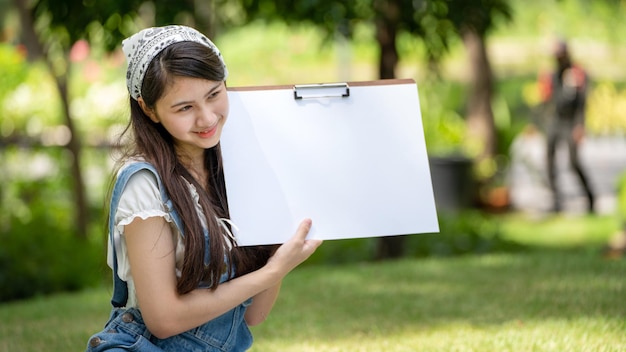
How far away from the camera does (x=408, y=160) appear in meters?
2.70

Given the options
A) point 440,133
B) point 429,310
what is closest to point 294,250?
point 429,310

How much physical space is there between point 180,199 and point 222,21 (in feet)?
20.6

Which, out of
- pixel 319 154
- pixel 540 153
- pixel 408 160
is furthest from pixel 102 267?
pixel 540 153

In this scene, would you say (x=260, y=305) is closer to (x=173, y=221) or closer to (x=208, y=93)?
(x=173, y=221)

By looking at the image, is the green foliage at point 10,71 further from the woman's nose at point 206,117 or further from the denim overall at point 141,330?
the woman's nose at point 206,117

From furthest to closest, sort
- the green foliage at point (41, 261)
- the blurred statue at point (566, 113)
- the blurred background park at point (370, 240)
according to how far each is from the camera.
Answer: the blurred statue at point (566, 113), the green foliage at point (41, 261), the blurred background park at point (370, 240)

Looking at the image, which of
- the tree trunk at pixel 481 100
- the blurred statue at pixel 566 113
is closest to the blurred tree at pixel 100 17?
the blurred statue at pixel 566 113

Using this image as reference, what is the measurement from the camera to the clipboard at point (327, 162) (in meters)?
2.61

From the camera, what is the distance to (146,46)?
2.55 meters

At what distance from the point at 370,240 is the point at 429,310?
379 cm

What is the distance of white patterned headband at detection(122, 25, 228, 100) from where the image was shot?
2539 millimetres

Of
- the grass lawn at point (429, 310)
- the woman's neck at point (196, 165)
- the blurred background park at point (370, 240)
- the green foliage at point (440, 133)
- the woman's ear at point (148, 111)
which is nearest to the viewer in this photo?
the woman's ear at point (148, 111)

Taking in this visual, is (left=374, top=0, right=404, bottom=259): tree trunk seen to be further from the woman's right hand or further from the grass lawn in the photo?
the woman's right hand

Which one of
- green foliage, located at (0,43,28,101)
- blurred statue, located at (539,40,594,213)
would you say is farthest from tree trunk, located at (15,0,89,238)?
blurred statue, located at (539,40,594,213)
